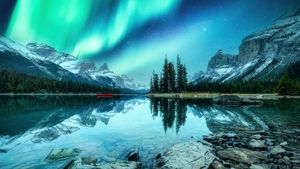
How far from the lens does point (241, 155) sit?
49.5ft

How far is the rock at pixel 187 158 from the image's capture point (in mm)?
13320

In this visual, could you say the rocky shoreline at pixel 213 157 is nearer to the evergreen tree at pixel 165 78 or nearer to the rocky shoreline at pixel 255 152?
the rocky shoreline at pixel 255 152

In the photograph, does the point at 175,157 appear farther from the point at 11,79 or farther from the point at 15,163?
the point at 11,79

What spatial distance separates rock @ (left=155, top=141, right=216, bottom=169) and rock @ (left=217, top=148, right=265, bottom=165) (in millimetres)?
1010

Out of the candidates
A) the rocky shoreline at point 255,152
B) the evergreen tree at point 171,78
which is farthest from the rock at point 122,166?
the evergreen tree at point 171,78

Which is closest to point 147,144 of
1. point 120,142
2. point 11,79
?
point 120,142

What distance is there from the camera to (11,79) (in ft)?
623

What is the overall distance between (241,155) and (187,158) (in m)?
3.53

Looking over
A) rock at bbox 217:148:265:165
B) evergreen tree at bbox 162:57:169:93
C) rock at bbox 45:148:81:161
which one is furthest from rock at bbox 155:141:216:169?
evergreen tree at bbox 162:57:169:93

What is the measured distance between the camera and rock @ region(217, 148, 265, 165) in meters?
14.5

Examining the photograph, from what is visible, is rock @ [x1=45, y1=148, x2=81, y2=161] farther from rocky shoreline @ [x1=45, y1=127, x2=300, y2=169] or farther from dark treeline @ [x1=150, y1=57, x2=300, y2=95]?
dark treeline @ [x1=150, y1=57, x2=300, y2=95]

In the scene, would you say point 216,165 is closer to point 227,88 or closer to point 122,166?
point 122,166

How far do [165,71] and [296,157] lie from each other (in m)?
129

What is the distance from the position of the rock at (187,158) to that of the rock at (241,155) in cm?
101
